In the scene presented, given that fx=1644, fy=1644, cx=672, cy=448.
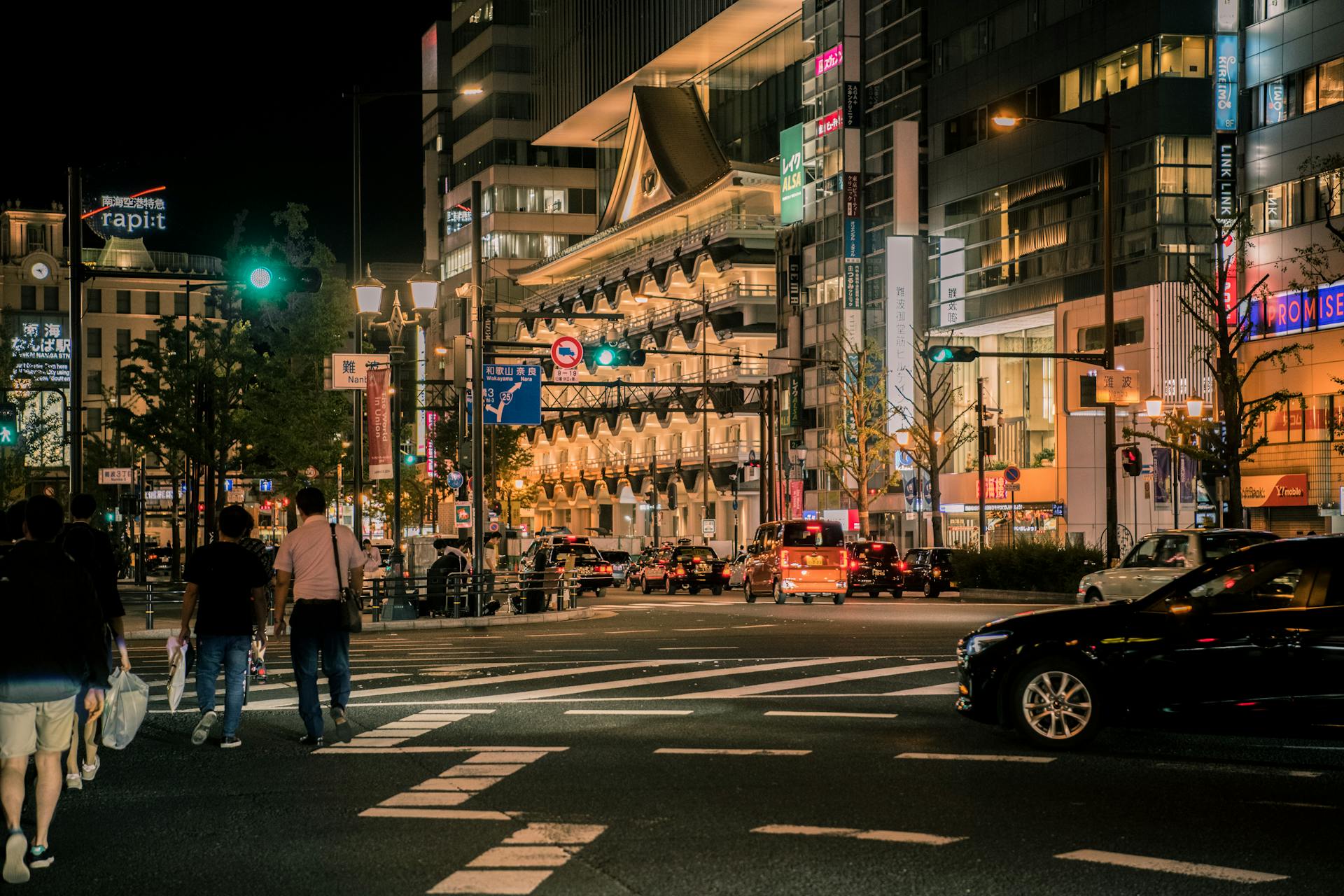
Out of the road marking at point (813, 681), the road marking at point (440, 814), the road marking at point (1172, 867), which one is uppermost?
the road marking at point (1172, 867)

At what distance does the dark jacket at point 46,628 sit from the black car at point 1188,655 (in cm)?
664

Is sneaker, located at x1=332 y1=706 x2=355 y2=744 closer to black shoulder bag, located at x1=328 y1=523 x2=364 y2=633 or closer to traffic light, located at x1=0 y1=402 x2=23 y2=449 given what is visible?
black shoulder bag, located at x1=328 y1=523 x2=364 y2=633

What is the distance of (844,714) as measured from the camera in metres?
14.4

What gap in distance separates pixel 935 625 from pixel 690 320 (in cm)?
6846

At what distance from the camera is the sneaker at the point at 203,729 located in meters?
12.8

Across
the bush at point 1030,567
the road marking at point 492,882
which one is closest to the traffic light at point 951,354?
the bush at point 1030,567

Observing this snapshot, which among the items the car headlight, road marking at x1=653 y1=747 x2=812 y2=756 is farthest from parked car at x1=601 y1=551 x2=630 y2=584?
road marking at x1=653 y1=747 x2=812 y2=756

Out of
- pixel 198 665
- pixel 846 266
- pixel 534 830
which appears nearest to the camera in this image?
pixel 534 830

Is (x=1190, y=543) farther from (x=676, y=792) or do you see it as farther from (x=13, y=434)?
(x=13, y=434)

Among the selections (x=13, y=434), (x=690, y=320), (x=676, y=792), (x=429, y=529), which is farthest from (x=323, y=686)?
(x=429, y=529)

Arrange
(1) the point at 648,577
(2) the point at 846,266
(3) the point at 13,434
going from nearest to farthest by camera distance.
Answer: (3) the point at 13,434 → (1) the point at 648,577 → (2) the point at 846,266

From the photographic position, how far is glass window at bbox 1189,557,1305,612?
11.6m

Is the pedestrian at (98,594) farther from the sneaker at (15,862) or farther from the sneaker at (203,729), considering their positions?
the sneaker at (15,862)

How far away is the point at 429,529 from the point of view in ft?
339
